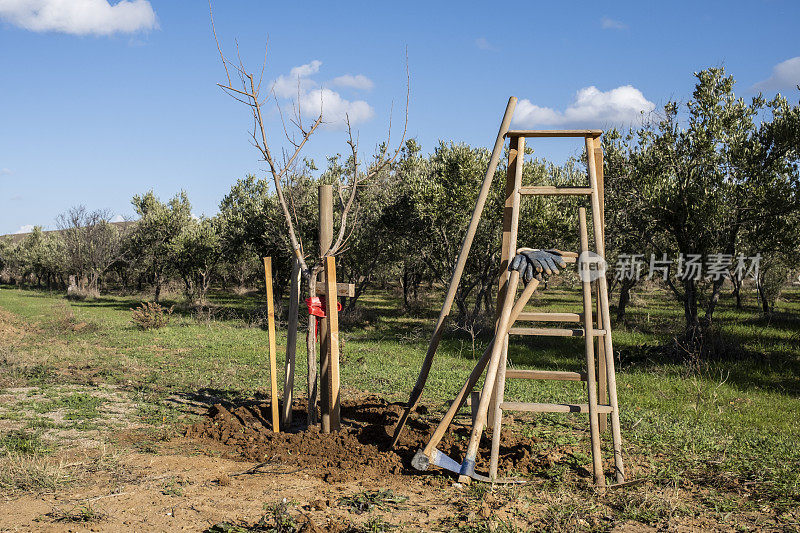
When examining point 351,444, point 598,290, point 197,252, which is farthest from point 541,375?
point 197,252

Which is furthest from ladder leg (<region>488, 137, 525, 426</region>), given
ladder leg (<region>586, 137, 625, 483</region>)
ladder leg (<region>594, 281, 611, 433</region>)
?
ladder leg (<region>594, 281, 611, 433</region>)

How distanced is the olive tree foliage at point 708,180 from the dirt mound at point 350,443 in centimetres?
972

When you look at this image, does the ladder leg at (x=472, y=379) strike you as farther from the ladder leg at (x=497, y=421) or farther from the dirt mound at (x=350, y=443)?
the dirt mound at (x=350, y=443)

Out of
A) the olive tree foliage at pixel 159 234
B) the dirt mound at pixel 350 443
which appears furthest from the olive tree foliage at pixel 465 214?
the olive tree foliage at pixel 159 234

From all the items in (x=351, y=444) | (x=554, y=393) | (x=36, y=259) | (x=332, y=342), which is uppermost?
(x=36, y=259)

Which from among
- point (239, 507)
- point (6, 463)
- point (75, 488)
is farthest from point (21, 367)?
point (239, 507)

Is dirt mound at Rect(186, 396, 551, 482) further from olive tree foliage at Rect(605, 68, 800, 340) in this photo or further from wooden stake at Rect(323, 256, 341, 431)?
olive tree foliage at Rect(605, 68, 800, 340)

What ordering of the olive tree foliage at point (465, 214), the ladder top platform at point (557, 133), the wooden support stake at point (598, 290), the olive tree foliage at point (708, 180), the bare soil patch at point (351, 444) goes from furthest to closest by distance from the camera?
the olive tree foliage at point (465, 214), the olive tree foliage at point (708, 180), the bare soil patch at point (351, 444), the wooden support stake at point (598, 290), the ladder top platform at point (557, 133)

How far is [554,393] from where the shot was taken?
943cm

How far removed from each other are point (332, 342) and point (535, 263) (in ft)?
7.96

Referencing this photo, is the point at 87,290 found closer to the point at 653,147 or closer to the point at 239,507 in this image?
the point at 653,147

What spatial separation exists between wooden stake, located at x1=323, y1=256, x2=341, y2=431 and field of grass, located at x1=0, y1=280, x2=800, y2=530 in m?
2.07

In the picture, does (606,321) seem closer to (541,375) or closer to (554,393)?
(541,375)

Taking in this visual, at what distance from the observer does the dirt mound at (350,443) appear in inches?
221
